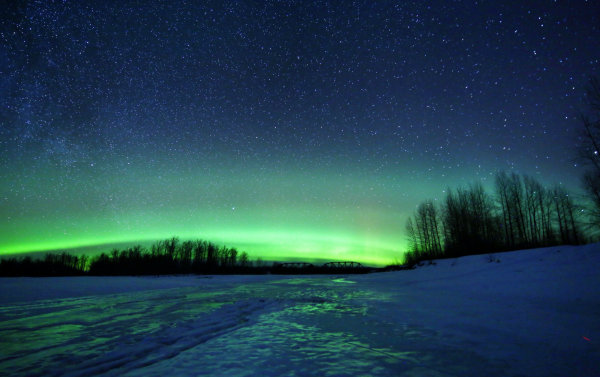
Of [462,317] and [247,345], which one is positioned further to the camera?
[462,317]

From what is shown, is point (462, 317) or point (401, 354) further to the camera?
point (462, 317)

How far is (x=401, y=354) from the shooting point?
10.3ft

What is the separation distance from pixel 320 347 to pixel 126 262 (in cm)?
10477

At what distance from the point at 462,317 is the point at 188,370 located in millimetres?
5531

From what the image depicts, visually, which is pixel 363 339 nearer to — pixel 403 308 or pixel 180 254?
pixel 403 308

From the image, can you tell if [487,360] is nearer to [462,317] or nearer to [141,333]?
[462,317]

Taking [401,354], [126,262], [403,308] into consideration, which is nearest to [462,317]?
[403,308]

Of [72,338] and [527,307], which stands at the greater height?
[72,338]

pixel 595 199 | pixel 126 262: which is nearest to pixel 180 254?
pixel 126 262

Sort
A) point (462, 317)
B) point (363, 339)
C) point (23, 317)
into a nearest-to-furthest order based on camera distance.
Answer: point (363, 339) → point (462, 317) → point (23, 317)

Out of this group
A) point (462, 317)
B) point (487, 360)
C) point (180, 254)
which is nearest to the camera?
point (487, 360)

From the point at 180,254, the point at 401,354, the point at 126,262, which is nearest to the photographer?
the point at 401,354

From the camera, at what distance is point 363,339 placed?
382cm

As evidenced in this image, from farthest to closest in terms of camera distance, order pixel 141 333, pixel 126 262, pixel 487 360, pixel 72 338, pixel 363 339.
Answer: pixel 126 262, pixel 141 333, pixel 72 338, pixel 363 339, pixel 487 360
